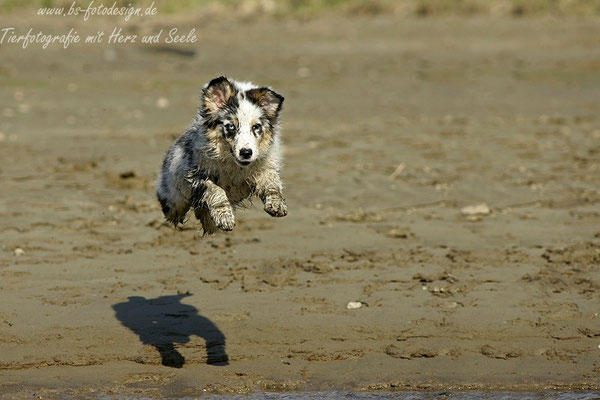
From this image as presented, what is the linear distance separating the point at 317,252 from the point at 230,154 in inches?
119

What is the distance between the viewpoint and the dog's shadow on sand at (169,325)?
8312mm

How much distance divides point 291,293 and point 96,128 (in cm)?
625

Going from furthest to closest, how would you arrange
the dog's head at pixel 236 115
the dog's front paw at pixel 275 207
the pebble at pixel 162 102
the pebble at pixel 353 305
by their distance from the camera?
the pebble at pixel 162 102 < the pebble at pixel 353 305 < the dog's head at pixel 236 115 < the dog's front paw at pixel 275 207

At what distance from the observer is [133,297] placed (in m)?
9.05

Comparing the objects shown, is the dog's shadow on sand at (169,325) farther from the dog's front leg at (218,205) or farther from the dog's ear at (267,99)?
the dog's ear at (267,99)

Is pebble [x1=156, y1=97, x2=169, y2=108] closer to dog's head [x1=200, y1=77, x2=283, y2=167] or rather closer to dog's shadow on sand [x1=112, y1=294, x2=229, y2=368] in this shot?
dog's shadow on sand [x1=112, y1=294, x2=229, y2=368]

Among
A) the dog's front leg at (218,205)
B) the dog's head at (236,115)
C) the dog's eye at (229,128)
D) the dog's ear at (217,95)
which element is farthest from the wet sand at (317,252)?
the dog's ear at (217,95)

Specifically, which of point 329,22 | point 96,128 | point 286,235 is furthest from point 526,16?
point 286,235

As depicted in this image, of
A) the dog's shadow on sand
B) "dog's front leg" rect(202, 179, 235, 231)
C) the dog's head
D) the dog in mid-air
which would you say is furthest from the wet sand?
the dog's head

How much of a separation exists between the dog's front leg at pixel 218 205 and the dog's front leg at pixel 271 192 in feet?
0.86

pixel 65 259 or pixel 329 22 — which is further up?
pixel 329 22

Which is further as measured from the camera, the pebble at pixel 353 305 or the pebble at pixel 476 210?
the pebble at pixel 476 210

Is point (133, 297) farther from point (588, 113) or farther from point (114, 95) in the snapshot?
point (588, 113)

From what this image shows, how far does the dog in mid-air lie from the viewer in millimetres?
7043
